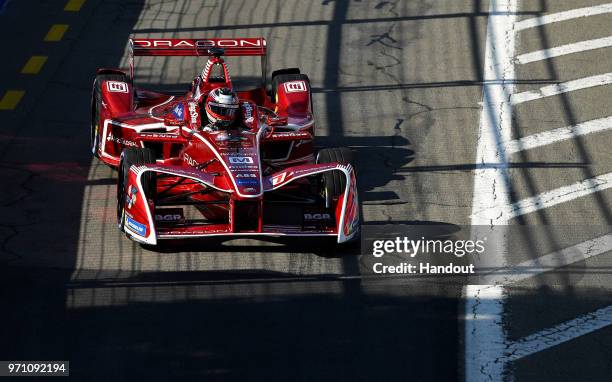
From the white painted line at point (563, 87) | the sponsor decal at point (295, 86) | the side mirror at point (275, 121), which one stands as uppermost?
the white painted line at point (563, 87)

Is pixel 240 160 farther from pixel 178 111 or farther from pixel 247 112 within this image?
pixel 178 111

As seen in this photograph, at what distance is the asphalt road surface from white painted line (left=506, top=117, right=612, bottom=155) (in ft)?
0.19

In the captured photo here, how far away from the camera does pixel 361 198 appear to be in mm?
15375

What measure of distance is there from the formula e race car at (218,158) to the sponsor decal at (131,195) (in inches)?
0.4

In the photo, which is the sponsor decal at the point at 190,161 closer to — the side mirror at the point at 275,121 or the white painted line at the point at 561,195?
the side mirror at the point at 275,121

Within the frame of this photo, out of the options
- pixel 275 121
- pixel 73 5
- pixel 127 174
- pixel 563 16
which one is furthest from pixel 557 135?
pixel 73 5

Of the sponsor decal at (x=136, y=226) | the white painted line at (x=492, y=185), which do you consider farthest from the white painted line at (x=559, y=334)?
the sponsor decal at (x=136, y=226)

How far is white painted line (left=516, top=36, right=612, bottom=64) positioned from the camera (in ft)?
65.8

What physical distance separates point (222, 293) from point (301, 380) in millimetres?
1922

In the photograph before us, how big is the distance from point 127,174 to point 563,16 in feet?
33.4

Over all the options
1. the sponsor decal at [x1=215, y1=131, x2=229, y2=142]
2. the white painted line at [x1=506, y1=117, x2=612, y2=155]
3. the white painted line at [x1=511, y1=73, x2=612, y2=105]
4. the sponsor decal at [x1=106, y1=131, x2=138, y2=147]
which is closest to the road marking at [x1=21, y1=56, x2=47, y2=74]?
the sponsor decal at [x1=106, y1=131, x2=138, y2=147]

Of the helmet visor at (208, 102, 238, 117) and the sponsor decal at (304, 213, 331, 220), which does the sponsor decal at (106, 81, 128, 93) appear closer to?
the helmet visor at (208, 102, 238, 117)

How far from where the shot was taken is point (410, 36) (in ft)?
69.0

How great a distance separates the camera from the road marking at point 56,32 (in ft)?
67.3
